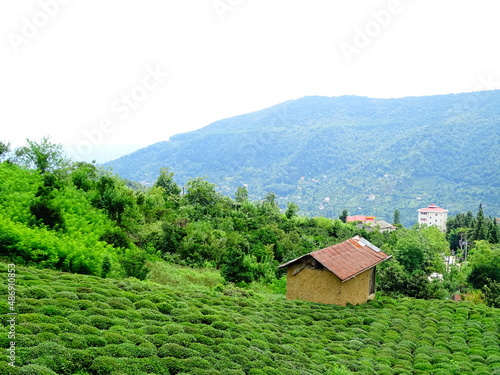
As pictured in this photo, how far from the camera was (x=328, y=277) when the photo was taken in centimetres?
1828

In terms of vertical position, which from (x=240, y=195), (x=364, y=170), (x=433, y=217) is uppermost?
(x=364, y=170)

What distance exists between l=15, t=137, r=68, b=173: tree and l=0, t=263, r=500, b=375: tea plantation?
1592cm

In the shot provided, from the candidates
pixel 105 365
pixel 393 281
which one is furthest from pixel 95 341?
pixel 393 281

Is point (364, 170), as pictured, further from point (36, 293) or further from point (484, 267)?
point (36, 293)

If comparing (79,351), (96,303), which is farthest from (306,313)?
(79,351)

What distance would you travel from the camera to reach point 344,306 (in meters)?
18.3

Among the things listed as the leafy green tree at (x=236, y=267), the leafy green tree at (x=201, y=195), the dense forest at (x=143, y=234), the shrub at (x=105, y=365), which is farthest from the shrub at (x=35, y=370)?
the leafy green tree at (x=201, y=195)

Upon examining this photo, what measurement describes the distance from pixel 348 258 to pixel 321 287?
6.91ft

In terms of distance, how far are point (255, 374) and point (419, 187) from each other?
16691cm

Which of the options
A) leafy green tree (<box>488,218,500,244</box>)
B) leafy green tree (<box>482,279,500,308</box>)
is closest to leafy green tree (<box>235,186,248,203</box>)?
leafy green tree (<box>482,279,500,308</box>)

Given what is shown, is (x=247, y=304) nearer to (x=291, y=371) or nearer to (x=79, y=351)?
(x=291, y=371)

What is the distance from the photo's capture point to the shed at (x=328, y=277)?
18.2 metres

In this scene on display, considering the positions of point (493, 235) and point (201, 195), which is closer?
point (201, 195)

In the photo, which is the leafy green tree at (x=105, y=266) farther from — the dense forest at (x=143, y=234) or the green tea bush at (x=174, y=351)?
the green tea bush at (x=174, y=351)
